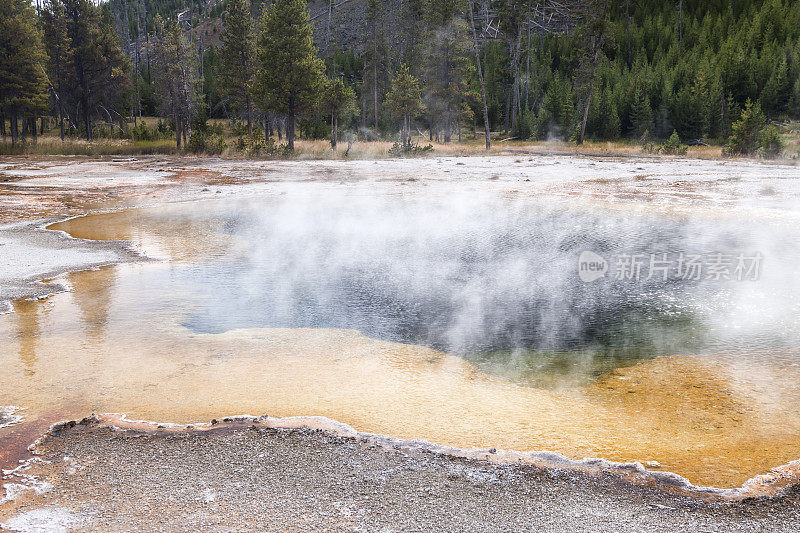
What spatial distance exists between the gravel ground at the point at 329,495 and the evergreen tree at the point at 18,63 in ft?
134

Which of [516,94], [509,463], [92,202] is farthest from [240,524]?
[516,94]

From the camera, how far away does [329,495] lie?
129 inches

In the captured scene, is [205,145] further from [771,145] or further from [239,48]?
[771,145]

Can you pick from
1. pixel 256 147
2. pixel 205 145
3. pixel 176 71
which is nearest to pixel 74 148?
pixel 205 145

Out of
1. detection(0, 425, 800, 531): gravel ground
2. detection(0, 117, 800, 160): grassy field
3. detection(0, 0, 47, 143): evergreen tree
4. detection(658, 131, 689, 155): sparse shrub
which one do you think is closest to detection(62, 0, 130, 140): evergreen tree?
detection(0, 0, 47, 143): evergreen tree

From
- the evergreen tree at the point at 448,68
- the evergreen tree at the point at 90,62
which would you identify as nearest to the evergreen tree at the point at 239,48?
the evergreen tree at the point at 90,62

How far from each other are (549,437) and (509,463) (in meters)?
0.53

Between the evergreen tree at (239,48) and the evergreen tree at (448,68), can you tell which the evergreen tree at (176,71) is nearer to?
the evergreen tree at (239,48)

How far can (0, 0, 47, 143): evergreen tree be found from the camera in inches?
1512

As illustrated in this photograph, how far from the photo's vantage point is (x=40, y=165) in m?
27.9

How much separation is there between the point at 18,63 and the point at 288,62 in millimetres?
18086

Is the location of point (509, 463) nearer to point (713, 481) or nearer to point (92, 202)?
point (713, 481)

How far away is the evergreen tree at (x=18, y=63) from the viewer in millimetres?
38406

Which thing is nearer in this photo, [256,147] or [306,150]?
[256,147]
